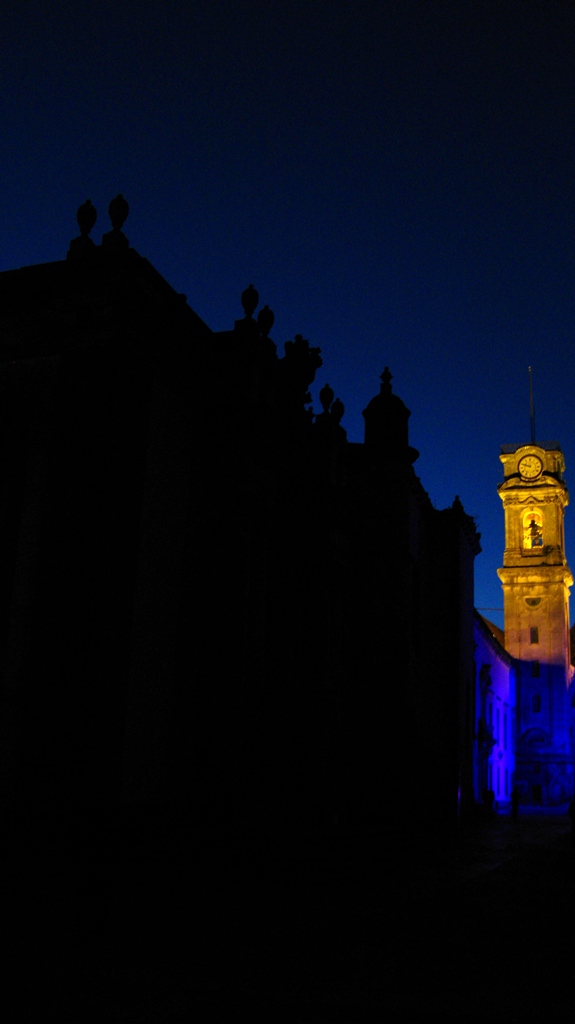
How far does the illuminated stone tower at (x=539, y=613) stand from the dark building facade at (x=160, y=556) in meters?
41.1

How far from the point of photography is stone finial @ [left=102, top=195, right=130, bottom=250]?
12688mm

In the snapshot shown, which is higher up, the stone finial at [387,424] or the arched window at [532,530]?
the arched window at [532,530]

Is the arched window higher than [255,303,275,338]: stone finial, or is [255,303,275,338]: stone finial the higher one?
the arched window

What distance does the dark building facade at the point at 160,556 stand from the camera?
37.9 feet

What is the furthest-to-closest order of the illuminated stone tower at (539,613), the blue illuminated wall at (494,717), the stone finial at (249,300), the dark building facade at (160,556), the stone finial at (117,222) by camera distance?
the illuminated stone tower at (539,613)
the blue illuminated wall at (494,717)
the stone finial at (249,300)
the stone finial at (117,222)
the dark building facade at (160,556)

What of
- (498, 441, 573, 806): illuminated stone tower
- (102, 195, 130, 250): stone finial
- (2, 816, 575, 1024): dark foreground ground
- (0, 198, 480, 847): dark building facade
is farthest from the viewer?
(498, 441, 573, 806): illuminated stone tower

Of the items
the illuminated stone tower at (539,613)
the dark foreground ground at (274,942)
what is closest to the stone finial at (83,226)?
the dark foreground ground at (274,942)

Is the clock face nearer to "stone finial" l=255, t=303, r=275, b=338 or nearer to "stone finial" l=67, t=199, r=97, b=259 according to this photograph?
"stone finial" l=255, t=303, r=275, b=338

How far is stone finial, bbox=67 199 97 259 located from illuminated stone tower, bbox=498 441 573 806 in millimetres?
51809

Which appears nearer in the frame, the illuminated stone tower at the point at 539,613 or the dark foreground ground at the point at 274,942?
the dark foreground ground at the point at 274,942

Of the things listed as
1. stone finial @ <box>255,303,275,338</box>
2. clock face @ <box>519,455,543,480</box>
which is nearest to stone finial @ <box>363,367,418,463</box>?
stone finial @ <box>255,303,275,338</box>

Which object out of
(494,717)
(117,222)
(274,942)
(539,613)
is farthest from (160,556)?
(539,613)

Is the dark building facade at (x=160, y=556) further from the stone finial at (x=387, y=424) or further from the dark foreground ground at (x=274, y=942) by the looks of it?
the stone finial at (x=387, y=424)

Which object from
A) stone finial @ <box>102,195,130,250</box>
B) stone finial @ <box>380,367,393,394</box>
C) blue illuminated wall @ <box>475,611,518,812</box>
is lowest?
blue illuminated wall @ <box>475,611,518,812</box>
